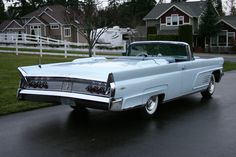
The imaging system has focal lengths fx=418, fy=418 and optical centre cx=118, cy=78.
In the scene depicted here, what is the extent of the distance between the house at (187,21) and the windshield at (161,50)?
42369 millimetres

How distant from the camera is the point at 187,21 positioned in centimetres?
5575

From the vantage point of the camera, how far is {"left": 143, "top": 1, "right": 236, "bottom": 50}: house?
52.8 m

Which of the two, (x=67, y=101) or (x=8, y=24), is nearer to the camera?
(x=67, y=101)

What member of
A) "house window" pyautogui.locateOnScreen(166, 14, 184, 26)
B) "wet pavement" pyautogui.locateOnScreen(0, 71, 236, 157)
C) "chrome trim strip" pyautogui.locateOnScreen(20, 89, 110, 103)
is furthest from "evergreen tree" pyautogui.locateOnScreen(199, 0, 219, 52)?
"chrome trim strip" pyautogui.locateOnScreen(20, 89, 110, 103)

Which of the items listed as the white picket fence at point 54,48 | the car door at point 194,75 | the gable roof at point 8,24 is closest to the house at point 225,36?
the white picket fence at point 54,48

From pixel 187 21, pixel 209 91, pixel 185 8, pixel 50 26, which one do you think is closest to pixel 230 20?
pixel 187 21

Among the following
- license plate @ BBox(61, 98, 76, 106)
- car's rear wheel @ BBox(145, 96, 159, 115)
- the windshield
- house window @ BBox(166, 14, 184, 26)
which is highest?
house window @ BBox(166, 14, 184, 26)

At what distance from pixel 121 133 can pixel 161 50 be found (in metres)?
3.52

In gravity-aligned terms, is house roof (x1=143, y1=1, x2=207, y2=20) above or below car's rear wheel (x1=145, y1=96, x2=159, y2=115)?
above

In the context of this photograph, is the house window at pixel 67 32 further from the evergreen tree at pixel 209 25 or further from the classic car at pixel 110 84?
the classic car at pixel 110 84

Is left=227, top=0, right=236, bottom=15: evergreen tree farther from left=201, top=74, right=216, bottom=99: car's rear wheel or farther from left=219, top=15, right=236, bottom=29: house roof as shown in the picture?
left=201, top=74, right=216, bottom=99: car's rear wheel

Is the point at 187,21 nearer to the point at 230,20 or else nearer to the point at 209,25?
the point at 209,25

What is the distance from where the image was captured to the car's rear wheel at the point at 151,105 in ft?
25.5

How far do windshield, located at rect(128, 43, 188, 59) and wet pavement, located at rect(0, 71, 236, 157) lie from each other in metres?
1.29
